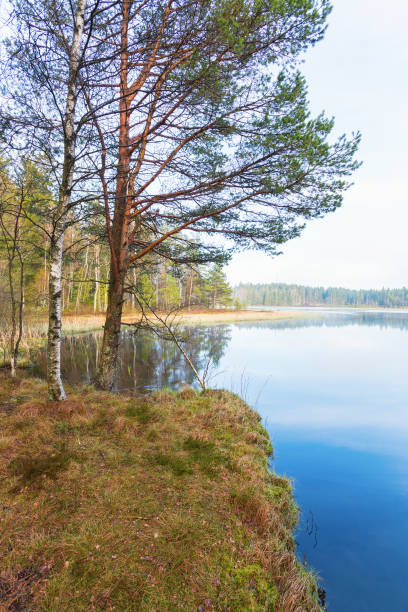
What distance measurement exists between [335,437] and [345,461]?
1262mm

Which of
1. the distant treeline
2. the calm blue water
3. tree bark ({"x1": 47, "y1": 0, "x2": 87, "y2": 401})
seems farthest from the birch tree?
the distant treeline

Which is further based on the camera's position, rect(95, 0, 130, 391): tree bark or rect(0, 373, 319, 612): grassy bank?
rect(95, 0, 130, 391): tree bark

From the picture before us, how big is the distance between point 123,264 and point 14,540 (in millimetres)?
5137

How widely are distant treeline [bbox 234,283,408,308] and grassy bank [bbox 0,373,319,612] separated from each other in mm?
124228

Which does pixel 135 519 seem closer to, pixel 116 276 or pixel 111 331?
pixel 111 331

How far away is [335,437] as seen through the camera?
25.9 feet

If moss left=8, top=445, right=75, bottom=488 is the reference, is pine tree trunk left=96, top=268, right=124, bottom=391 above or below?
above

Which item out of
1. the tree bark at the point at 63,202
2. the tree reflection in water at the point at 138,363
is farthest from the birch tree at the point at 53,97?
the tree reflection in water at the point at 138,363

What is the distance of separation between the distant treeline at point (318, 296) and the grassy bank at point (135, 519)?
124 m

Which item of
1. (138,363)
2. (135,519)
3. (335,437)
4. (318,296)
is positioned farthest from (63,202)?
(318,296)

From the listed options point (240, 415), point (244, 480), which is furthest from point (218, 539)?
point (240, 415)

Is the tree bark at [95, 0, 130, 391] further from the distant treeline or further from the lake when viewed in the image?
the distant treeline

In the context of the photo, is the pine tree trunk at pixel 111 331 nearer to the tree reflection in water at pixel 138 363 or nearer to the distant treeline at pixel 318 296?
the tree reflection in water at pixel 138 363

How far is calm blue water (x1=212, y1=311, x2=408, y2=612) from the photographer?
12.1 ft
